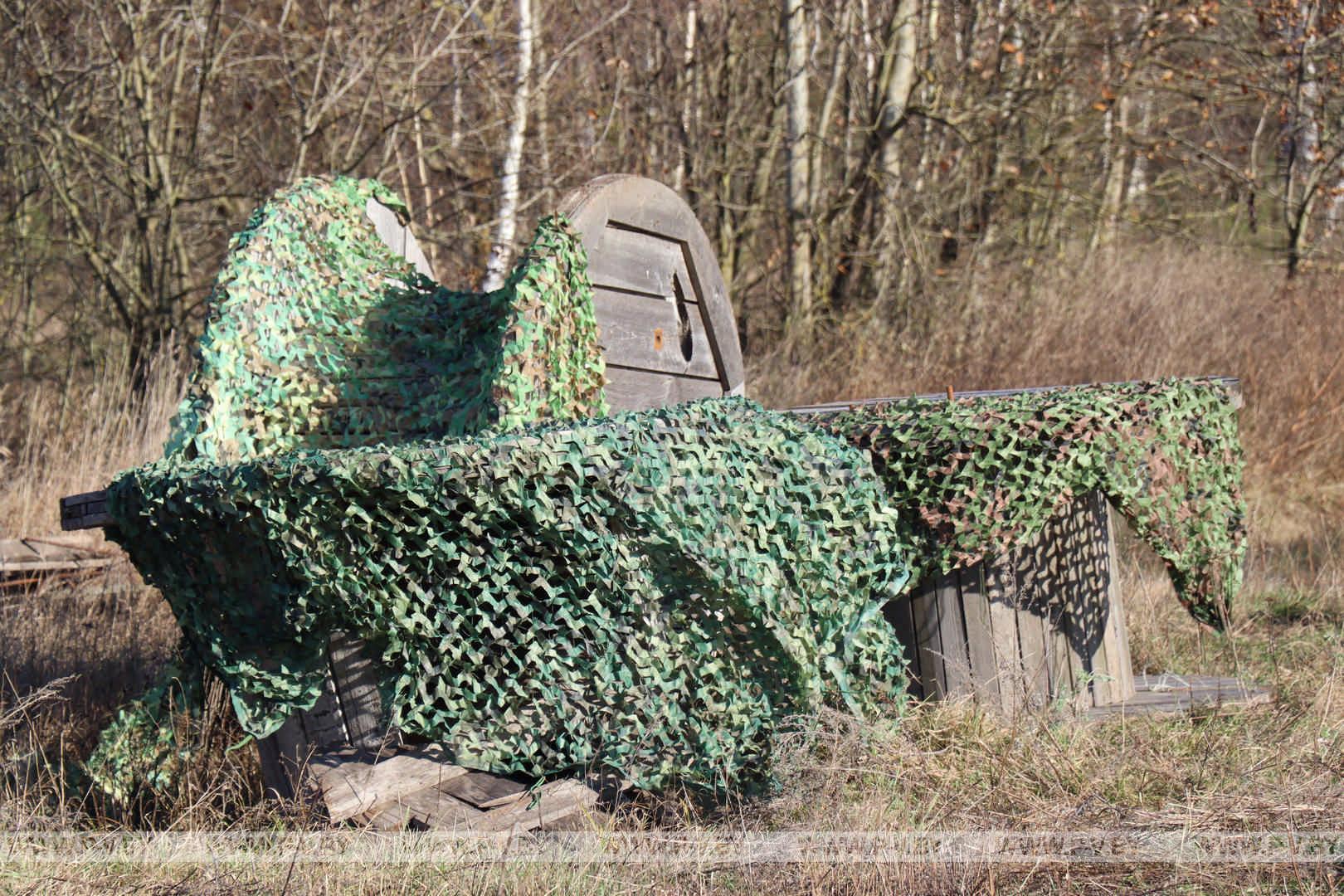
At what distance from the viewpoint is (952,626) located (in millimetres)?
3846

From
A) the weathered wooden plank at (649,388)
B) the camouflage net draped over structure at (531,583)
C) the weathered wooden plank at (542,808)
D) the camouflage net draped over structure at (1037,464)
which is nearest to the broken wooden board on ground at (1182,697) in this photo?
the camouflage net draped over structure at (1037,464)

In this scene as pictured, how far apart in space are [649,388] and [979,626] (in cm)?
154

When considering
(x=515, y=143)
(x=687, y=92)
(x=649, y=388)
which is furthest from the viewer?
(x=687, y=92)

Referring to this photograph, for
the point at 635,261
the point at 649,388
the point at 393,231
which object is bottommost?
the point at 649,388

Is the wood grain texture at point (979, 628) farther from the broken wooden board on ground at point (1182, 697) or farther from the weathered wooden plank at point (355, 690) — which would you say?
the weathered wooden plank at point (355, 690)

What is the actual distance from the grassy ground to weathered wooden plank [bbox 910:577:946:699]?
0.12 m

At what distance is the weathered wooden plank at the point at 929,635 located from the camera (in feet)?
A: 12.7

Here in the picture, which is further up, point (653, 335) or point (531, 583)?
point (653, 335)

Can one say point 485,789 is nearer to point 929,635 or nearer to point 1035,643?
point 929,635

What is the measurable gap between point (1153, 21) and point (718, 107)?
3485mm

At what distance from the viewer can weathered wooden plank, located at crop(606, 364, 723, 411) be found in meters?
4.56

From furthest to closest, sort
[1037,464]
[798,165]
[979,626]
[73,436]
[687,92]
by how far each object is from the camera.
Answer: [687,92], [798,165], [73,436], [979,626], [1037,464]

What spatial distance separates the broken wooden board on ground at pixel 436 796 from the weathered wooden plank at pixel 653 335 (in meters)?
1.52

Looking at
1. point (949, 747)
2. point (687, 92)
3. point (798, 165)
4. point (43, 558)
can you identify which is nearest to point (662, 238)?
point (949, 747)
